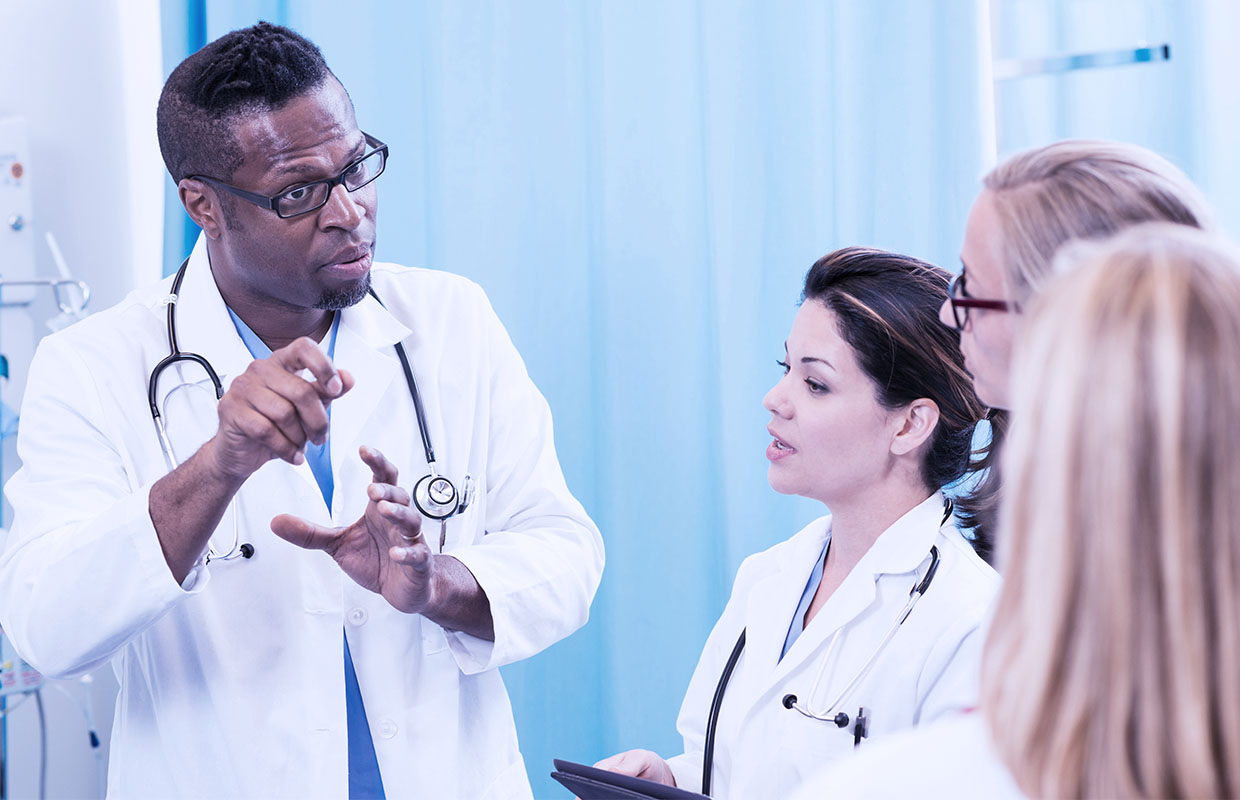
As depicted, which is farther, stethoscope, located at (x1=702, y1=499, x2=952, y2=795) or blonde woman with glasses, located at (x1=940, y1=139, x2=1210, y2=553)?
stethoscope, located at (x1=702, y1=499, x2=952, y2=795)

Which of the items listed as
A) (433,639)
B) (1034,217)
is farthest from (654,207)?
(1034,217)

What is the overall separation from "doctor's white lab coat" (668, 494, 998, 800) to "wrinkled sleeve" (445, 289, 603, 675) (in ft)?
0.83

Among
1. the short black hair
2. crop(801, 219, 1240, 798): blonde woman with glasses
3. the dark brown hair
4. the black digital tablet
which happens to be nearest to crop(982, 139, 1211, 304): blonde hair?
crop(801, 219, 1240, 798): blonde woman with glasses

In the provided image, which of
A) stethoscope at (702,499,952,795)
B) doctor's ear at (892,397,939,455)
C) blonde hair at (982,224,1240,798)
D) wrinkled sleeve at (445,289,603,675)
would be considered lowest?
stethoscope at (702,499,952,795)

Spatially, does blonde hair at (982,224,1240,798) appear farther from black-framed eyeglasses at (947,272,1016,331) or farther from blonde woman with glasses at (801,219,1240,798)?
black-framed eyeglasses at (947,272,1016,331)

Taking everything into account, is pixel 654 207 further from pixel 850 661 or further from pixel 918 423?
pixel 850 661

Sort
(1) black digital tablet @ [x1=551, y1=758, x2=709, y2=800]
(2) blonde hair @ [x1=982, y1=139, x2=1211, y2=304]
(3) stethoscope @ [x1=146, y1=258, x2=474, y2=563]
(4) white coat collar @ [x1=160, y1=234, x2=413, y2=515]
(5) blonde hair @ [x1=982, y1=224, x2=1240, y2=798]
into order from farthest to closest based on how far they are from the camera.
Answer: (4) white coat collar @ [x1=160, y1=234, x2=413, y2=515], (3) stethoscope @ [x1=146, y1=258, x2=474, y2=563], (1) black digital tablet @ [x1=551, y1=758, x2=709, y2=800], (2) blonde hair @ [x1=982, y1=139, x2=1211, y2=304], (5) blonde hair @ [x1=982, y1=224, x2=1240, y2=798]

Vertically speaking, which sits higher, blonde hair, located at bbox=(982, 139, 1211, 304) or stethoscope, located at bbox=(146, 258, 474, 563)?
blonde hair, located at bbox=(982, 139, 1211, 304)

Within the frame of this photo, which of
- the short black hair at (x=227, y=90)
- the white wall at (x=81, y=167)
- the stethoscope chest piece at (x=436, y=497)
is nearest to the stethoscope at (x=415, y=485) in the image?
the stethoscope chest piece at (x=436, y=497)

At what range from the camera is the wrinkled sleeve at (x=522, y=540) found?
53.6 inches

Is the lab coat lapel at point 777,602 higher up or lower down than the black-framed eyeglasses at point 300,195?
lower down

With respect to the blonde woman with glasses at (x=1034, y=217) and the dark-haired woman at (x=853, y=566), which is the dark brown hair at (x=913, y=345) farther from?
the blonde woman with glasses at (x=1034, y=217)

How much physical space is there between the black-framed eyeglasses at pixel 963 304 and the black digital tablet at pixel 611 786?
0.53 metres

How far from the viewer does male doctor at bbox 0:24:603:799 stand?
4.05 ft
